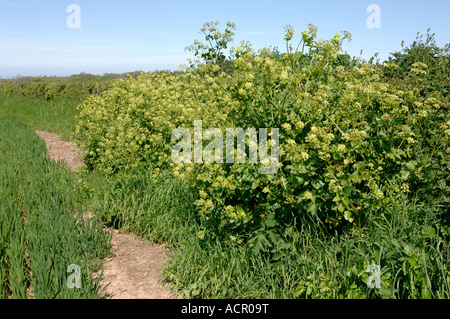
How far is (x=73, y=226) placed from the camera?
3.71 metres

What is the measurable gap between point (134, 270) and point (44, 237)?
96 centimetres

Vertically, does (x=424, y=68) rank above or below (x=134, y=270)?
above

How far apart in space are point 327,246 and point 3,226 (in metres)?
3.12

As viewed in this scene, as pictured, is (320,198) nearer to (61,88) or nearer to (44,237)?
(44,237)

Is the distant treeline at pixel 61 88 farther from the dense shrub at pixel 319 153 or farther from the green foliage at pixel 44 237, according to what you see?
the dense shrub at pixel 319 153

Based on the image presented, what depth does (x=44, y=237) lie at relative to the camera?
346 cm

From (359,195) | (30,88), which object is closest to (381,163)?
(359,195)

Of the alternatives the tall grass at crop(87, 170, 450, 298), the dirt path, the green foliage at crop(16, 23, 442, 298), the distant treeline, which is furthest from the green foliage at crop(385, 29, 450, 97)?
the distant treeline

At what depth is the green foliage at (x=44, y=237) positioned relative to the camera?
9.69 feet

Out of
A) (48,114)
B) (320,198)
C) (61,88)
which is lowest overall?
(320,198)

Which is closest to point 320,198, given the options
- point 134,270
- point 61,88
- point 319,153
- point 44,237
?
point 319,153

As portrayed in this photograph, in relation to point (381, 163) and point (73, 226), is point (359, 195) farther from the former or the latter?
point (73, 226)

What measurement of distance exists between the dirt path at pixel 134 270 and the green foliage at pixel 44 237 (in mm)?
205

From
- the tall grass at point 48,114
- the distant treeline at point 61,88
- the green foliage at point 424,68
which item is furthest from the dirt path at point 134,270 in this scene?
the distant treeline at point 61,88
